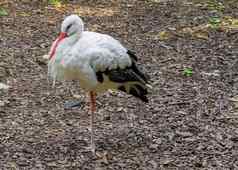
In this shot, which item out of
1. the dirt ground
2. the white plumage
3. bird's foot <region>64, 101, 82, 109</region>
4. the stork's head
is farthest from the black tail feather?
bird's foot <region>64, 101, 82, 109</region>

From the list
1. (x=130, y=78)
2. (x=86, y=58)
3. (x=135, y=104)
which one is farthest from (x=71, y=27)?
(x=135, y=104)

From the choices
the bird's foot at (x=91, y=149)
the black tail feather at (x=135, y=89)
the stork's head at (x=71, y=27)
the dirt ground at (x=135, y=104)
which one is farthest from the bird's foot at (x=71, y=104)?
the stork's head at (x=71, y=27)

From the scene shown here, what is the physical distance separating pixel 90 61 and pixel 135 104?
71.9 inches

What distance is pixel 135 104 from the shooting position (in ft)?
22.3

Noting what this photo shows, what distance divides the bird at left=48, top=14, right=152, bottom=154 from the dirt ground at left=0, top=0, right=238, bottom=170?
464 millimetres

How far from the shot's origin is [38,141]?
5652mm

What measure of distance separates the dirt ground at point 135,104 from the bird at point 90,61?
464mm

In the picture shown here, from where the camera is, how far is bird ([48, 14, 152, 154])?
5.07m

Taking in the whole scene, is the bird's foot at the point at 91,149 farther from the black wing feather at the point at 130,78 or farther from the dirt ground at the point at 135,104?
the black wing feather at the point at 130,78

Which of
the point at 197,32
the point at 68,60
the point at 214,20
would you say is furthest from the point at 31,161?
the point at 214,20

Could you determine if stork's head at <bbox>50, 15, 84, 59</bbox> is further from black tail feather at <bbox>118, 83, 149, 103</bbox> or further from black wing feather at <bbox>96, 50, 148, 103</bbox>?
black tail feather at <bbox>118, 83, 149, 103</bbox>

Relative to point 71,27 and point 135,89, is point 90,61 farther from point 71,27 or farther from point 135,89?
point 135,89

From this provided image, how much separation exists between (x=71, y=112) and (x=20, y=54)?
219 centimetres

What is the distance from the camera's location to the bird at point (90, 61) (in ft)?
16.6
